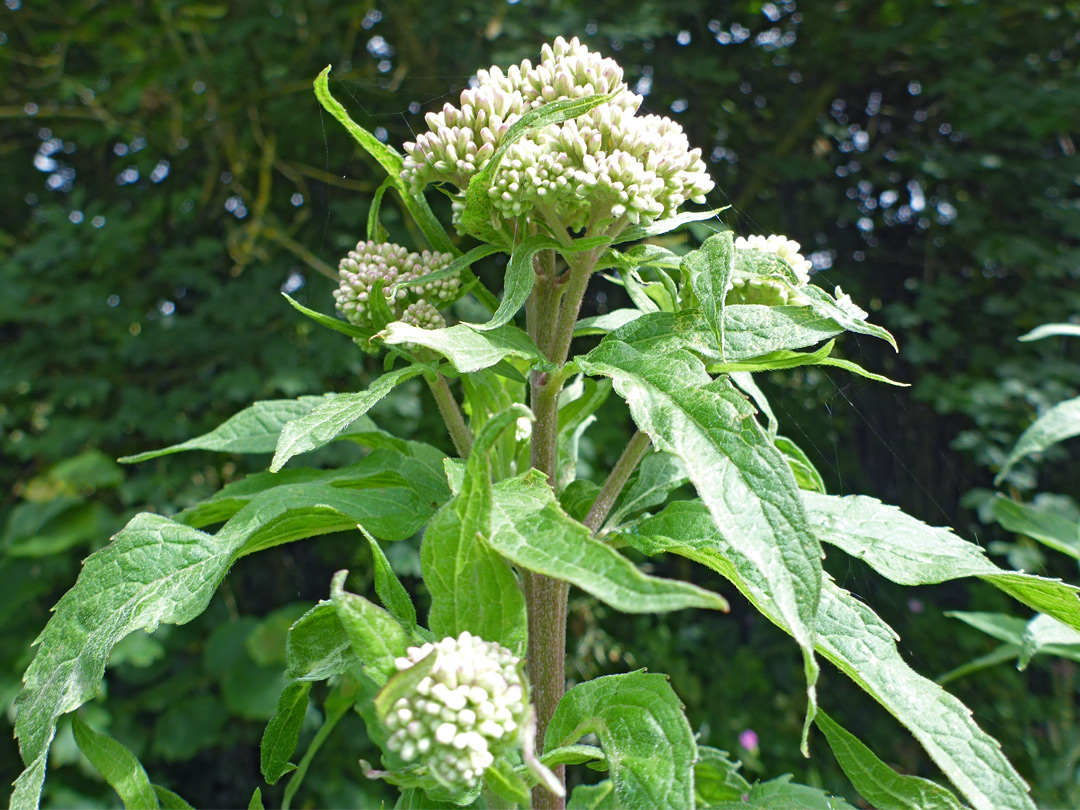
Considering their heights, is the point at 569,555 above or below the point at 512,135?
below

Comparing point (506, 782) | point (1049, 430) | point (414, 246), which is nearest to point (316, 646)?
point (506, 782)

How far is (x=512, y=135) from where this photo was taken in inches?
18.7

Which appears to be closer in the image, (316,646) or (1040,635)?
(316,646)

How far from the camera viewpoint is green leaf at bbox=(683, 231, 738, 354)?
0.46m

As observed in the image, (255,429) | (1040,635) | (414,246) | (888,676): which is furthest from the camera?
(414,246)

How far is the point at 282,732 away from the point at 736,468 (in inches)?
16.4

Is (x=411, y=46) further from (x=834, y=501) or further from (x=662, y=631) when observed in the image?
(x=834, y=501)

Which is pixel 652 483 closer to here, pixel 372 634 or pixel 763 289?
pixel 763 289

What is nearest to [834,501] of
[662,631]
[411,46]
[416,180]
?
[416,180]

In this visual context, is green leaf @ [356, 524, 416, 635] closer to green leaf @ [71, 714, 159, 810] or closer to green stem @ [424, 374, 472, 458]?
green stem @ [424, 374, 472, 458]

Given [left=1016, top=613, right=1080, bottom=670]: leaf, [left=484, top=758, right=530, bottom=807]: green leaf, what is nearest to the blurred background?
[left=1016, top=613, right=1080, bottom=670]: leaf

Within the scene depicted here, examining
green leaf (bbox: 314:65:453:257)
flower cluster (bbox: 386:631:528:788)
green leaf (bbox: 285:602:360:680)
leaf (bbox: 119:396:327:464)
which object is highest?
green leaf (bbox: 314:65:453:257)

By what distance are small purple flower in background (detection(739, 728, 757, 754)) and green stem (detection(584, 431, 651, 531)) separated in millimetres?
2037

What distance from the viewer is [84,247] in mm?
2326
